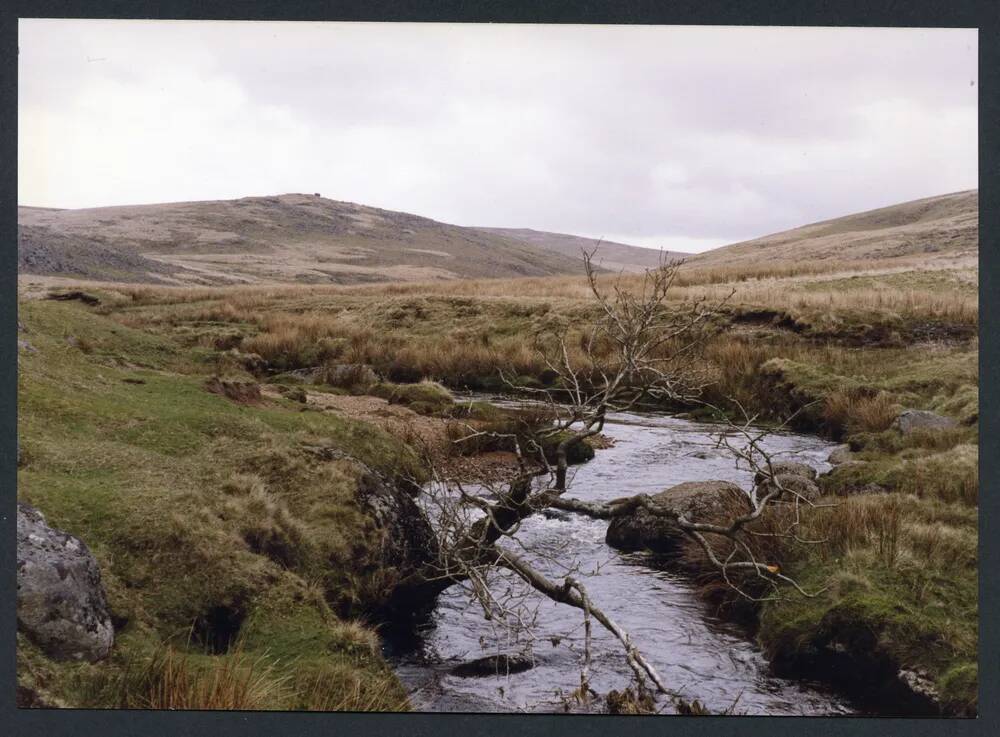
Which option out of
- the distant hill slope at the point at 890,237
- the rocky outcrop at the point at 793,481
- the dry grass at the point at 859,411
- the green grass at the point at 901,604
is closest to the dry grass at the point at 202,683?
the green grass at the point at 901,604

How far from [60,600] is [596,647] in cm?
332

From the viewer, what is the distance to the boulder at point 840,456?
7582 mm

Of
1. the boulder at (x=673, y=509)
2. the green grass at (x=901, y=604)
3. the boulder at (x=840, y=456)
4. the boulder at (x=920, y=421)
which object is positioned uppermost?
the boulder at (x=920, y=421)

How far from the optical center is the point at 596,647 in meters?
5.47

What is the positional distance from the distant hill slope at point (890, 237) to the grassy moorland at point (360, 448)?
0.55 metres

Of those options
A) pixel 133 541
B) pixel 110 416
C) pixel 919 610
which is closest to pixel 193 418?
pixel 110 416

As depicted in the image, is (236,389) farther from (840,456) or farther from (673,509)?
(840,456)

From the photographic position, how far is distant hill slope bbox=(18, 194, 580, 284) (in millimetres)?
7164

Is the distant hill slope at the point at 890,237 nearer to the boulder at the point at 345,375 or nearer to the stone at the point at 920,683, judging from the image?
the stone at the point at 920,683

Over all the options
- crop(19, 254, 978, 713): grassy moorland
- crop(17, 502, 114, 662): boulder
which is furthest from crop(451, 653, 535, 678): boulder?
crop(17, 502, 114, 662): boulder

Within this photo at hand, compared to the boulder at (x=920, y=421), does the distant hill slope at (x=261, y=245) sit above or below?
above

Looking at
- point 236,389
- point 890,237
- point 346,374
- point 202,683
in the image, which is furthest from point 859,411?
point 890,237

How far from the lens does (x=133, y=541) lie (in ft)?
Answer: 15.7

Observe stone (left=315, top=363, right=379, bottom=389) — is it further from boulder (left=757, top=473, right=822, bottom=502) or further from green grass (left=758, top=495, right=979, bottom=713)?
green grass (left=758, top=495, right=979, bottom=713)
